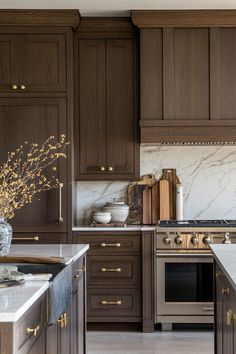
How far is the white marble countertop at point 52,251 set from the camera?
119 inches

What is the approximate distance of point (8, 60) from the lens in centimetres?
498

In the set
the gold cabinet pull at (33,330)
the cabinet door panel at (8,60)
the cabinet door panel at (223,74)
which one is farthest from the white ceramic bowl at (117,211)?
the gold cabinet pull at (33,330)

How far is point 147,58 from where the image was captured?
198 inches

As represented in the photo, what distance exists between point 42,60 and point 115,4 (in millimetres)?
768

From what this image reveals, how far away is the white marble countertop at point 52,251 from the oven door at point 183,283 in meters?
1.54

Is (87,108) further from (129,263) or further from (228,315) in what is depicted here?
(228,315)

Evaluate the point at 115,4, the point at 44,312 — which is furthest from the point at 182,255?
the point at 44,312

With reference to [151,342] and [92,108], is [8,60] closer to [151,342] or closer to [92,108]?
[92,108]

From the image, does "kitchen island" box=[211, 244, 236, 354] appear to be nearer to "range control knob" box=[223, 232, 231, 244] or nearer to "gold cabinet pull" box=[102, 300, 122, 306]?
"range control knob" box=[223, 232, 231, 244]

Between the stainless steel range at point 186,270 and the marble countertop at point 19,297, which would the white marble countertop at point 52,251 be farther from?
the stainless steel range at point 186,270

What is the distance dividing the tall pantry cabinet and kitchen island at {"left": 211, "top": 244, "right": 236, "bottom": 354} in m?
1.94

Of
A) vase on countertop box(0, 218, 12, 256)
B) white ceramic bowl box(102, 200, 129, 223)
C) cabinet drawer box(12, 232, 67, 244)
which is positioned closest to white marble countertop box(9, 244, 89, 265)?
vase on countertop box(0, 218, 12, 256)

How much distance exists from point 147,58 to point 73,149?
101 cm

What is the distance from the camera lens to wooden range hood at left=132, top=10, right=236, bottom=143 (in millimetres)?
5000
